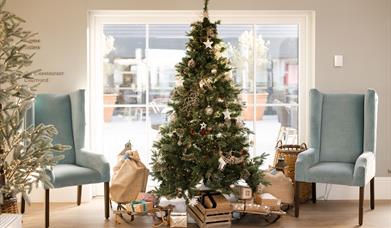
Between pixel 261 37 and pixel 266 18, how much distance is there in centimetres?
20

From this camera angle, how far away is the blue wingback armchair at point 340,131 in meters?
4.59

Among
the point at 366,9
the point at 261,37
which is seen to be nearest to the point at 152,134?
the point at 261,37

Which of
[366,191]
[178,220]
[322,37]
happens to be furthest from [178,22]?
[366,191]

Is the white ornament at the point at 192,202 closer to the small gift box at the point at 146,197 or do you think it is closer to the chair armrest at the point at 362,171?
the small gift box at the point at 146,197

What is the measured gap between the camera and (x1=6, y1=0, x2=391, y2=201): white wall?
197 inches

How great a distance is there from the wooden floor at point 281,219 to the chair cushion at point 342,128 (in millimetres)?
479

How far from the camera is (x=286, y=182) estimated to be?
457cm

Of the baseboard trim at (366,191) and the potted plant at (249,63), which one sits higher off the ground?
the potted plant at (249,63)

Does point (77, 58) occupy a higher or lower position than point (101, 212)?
higher

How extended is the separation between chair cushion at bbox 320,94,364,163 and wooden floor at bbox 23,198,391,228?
48 centimetres

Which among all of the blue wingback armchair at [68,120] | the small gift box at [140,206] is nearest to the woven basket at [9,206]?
the blue wingback armchair at [68,120]

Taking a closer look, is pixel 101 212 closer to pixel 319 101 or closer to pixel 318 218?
pixel 318 218

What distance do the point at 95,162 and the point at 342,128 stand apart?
2333mm

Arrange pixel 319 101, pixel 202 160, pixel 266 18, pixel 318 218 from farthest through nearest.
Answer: pixel 266 18 < pixel 319 101 < pixel 318 218 < pixel 202 160
